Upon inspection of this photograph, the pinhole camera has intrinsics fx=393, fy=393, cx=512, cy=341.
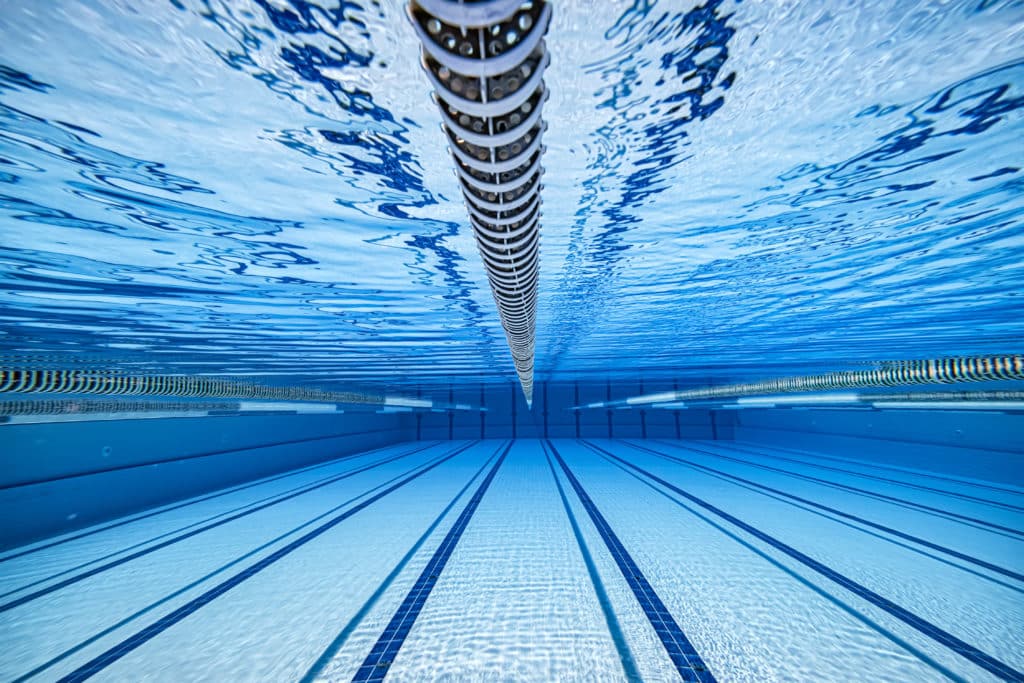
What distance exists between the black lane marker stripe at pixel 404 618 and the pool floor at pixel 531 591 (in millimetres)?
19

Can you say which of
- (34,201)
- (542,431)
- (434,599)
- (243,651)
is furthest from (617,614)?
(542,431)

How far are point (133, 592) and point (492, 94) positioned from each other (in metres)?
5.88

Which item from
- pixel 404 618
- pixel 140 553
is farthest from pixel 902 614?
pixel 140 553

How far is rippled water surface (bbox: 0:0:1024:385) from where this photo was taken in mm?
1410

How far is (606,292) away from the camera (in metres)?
4.27

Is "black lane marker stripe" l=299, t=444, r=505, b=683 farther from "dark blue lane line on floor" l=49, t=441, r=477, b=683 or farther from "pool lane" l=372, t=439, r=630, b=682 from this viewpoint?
"dark blue lane line on floor" l=49, t=441, r=477, b=683

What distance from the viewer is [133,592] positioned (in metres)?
4.04

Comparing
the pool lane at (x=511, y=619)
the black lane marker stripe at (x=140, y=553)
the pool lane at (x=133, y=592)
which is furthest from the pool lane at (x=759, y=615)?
the black lane marker stripe at (x=140, y=553)

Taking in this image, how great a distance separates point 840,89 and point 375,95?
199cm

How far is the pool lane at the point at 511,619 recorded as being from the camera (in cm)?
274

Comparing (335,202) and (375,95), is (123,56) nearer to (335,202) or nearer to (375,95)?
(375,95)

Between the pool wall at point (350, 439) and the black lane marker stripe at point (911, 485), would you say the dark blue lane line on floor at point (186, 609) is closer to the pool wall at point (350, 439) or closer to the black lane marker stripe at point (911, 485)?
the pool wall at point (350, 439)

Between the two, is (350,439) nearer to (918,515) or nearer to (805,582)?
(805,582)

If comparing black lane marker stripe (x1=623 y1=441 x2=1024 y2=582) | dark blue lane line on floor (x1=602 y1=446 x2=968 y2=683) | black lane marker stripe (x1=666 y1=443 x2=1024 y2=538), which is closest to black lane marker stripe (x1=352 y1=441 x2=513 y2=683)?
dark blue lane line on floor (x1=602 y1=446 x2=968 y2=683)
